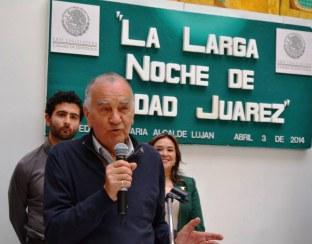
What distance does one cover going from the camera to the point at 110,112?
1.50 metres

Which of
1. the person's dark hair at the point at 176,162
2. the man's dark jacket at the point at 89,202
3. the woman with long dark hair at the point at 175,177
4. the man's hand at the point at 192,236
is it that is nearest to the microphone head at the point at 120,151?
the man's dark jacket at the point at 89,202

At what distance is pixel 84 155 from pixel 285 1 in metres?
3.13

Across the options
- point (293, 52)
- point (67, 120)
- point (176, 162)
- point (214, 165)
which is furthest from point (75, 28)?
point (293, 52)

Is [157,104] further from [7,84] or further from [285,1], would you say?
[285,1]

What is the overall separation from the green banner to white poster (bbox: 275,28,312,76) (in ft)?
0.04

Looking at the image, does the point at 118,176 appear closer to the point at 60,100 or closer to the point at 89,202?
the point at 89,202

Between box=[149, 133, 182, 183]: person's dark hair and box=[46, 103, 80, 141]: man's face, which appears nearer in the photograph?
box=[46, 103, 80, 141]: man's face

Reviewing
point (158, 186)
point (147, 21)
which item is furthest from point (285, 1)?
point (158, 186)

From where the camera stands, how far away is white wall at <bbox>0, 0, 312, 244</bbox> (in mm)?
3342

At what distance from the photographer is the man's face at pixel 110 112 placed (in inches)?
58.9

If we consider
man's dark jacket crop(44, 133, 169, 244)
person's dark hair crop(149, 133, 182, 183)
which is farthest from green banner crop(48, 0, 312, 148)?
man's dark jacket crop(44, 133, 169, 244)

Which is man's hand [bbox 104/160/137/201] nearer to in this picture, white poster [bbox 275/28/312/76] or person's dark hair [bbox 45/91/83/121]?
person's dark hair [bbox 45/91/83/121]

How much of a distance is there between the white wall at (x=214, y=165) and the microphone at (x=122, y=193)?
2.07 m

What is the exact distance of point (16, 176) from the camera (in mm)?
2795
